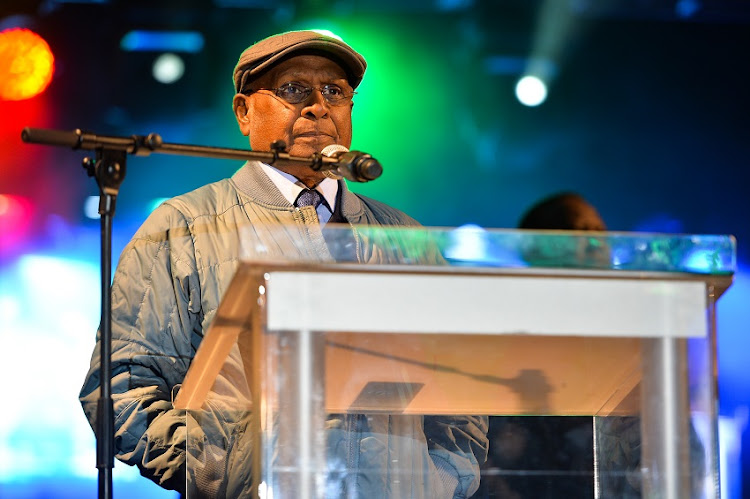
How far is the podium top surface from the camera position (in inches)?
38.0

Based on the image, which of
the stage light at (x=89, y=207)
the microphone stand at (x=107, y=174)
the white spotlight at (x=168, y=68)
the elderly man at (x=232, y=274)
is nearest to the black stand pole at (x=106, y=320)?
the microphone stand at (x=107, y=174)

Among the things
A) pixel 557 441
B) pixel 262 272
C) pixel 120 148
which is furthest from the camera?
pixel 120 148

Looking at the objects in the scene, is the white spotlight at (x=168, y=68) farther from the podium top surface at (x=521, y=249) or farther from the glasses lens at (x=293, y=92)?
the podium top surface at (x=521, y=249)

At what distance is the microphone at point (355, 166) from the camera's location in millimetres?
1481

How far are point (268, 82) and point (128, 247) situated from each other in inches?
18.0

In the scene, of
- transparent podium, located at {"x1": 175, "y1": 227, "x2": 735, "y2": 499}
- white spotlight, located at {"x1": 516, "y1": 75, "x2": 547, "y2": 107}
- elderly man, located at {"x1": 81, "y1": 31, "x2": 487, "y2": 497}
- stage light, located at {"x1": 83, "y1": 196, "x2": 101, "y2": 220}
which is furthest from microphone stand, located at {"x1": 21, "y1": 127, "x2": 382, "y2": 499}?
white spotlight, located at {"x1": 516, "y1": 75, "x2": 547, "y2": 107}

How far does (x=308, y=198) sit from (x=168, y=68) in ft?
6.22

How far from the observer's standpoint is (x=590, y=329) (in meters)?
0.98

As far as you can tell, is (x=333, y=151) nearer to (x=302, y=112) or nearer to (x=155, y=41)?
(x=302, y=112)

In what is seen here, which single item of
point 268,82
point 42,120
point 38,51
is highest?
point 38,51

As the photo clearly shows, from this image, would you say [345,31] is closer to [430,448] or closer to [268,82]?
[268,82]

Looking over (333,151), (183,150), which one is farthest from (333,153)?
(183,150)

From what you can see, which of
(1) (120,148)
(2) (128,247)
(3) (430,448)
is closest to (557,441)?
(3) (430,448)

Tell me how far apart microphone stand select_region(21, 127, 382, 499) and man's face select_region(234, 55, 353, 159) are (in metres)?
Result: 0.61
